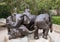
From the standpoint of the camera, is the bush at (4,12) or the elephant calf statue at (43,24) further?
the bush at (4,12)

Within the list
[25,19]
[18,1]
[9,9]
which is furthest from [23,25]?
[9,9]

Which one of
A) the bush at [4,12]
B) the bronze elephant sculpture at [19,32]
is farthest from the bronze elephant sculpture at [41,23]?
the bush at [4,12]

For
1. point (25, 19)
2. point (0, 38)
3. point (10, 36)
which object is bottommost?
point (0, 38)

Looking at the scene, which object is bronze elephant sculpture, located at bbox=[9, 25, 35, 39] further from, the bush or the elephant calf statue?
the bush

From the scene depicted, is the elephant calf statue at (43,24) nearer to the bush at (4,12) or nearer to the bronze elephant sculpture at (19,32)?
the bronze elephant sculpture at (19,32)

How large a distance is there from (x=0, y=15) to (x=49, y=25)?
17.6 ft

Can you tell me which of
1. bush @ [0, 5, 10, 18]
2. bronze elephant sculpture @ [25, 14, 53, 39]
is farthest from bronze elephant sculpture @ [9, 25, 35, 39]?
bush @ [0, 5, 10, 18]

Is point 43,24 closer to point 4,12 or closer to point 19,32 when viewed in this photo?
point 19,32

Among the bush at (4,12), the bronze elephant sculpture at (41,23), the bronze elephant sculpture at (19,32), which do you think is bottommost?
the bush at (4,12)

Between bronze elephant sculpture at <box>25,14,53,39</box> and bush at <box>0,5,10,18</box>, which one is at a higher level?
bronze elephant sculpture at <box>25,14,53,39</box>

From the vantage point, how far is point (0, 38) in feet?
14.2

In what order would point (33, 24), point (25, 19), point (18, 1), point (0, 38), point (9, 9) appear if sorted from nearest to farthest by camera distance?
1. point (25, 19)
2. point (33, 24)
3. point (0, 38)
4. point (18, 1)
5. point (9, 9)

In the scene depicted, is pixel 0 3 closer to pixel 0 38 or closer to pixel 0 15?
pixel 0 15

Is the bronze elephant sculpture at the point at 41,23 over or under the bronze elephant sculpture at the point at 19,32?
over
